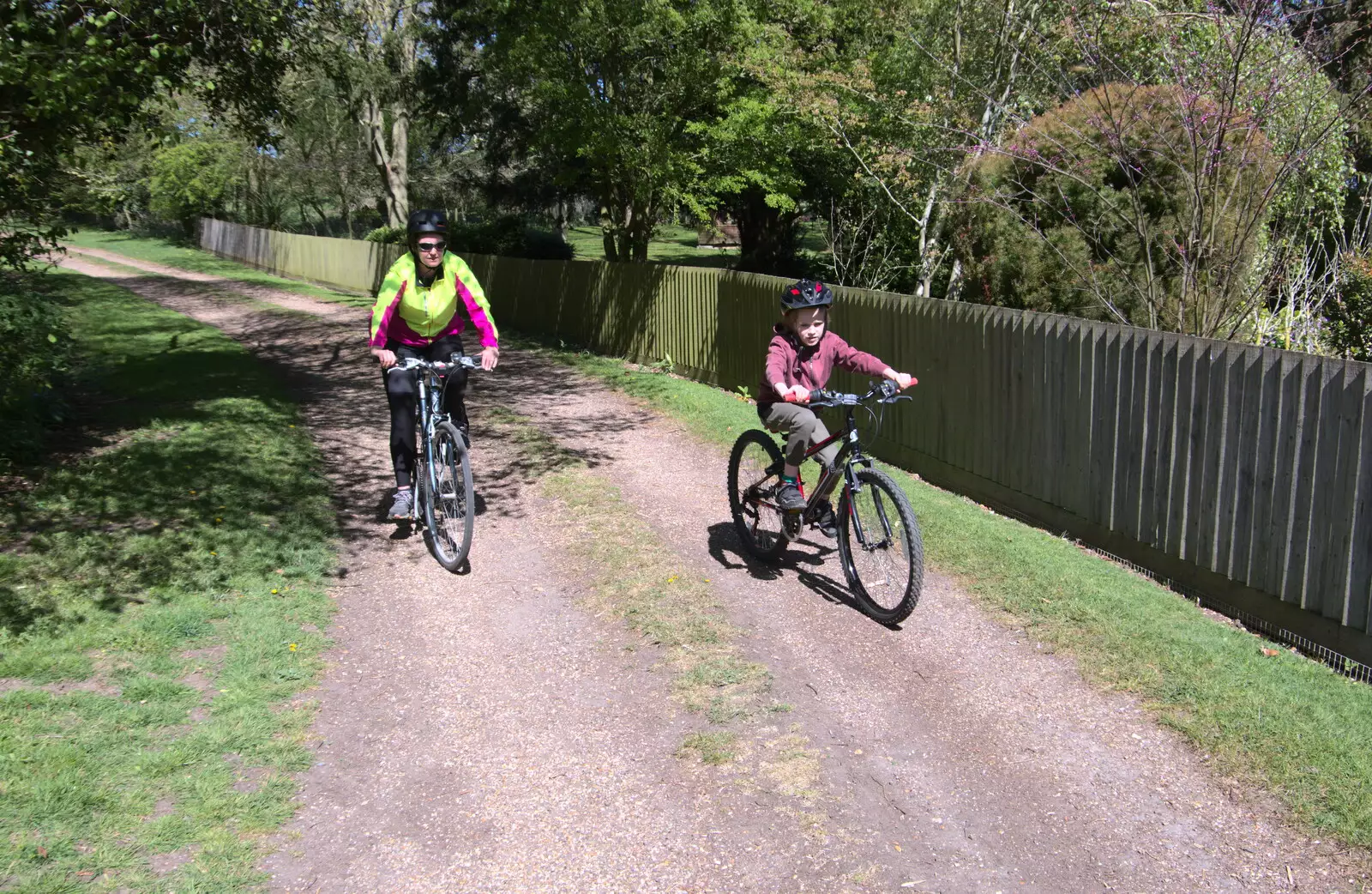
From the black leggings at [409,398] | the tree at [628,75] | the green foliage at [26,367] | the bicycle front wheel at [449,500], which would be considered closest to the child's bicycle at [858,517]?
the bicycle front wheel at [449,500]

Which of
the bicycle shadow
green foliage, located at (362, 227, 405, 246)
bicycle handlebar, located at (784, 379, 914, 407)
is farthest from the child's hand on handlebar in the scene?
green foliage, located at (362, 227, 405, 246)

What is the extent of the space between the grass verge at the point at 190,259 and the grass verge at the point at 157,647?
17357 millimetres

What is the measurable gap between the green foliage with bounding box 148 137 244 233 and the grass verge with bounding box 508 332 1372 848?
122 feet

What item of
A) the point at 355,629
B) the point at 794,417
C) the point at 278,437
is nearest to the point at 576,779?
the point at 355,629

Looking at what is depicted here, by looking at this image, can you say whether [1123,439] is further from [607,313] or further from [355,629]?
[607,313]

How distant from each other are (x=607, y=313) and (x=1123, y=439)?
1115cm

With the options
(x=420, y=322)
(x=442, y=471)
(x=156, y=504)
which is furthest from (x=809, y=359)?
(x=156, y=504)

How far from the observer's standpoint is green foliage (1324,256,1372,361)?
445 inches

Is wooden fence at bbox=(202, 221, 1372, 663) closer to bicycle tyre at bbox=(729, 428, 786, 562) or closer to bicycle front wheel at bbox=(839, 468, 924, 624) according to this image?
bicycle front wheel at bbox=(839, 468, 924, 624)

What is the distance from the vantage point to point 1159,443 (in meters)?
6.81

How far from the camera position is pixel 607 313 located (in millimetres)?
17297

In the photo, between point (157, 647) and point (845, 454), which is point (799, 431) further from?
point (157, 647)

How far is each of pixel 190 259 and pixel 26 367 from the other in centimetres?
3395

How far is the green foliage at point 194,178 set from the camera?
41.1 m
